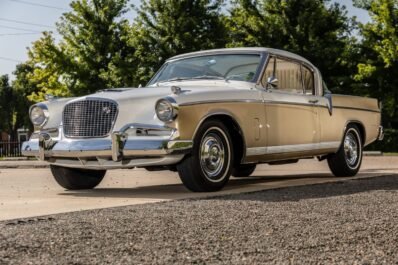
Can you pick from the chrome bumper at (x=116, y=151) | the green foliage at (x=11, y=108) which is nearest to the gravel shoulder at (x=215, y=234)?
the chrome bumper at (x=116, y=151)

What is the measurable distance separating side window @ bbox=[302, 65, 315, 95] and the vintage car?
0.02 m

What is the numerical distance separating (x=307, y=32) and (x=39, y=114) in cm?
2452

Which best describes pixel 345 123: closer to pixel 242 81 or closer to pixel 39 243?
pixel 242 81

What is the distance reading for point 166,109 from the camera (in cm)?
721

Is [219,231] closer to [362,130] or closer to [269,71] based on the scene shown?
[269,71]

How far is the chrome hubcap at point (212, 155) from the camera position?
7.51m

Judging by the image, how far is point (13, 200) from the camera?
7.46 m

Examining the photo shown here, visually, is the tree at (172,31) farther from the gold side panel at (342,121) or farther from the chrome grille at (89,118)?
the chrome grille at (89,118)

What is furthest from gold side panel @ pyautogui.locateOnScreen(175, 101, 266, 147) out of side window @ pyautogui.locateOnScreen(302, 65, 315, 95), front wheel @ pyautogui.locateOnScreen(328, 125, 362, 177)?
front wheel @ pyautogui.locateOnScreen(328, 125, 362, 177)

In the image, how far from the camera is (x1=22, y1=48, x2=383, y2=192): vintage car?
7273mm

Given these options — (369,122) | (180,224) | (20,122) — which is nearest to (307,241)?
(180,224)

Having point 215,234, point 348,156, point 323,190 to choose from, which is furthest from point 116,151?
point 348,156

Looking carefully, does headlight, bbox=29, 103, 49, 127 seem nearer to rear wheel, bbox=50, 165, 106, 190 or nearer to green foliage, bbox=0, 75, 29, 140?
rear wheel, bbox=50, 165, 106, 190

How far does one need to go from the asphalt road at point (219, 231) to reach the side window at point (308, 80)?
2.60 metres
